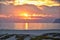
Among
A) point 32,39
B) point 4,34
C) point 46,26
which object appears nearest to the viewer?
point 32,39

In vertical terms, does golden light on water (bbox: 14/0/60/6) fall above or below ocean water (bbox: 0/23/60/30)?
above

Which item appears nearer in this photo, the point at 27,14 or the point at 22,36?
the point at 22,36

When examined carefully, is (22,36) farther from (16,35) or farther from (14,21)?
(14,21)

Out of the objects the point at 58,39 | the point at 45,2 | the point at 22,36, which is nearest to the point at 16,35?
the point at 22,36

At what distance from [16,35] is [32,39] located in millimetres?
466

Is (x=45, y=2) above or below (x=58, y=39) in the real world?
above

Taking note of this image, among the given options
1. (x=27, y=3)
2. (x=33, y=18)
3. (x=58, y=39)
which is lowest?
→ (x=58, y=39)

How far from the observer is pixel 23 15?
653 cm

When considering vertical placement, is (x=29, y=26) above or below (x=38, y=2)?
below

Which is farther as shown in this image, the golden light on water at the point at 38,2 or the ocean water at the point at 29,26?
the golden light on water at the point at 38,2

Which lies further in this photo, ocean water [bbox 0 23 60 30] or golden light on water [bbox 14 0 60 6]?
golden light on water [bbox 14 0 60 6]

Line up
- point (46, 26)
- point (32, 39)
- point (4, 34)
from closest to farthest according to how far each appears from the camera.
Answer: point (32, 39) → point (4, 34) → point (46, 26)

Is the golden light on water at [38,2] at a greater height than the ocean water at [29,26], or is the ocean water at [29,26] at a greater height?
the golden light on water at [38,2]

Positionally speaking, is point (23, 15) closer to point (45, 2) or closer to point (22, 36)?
point (45, 2)
